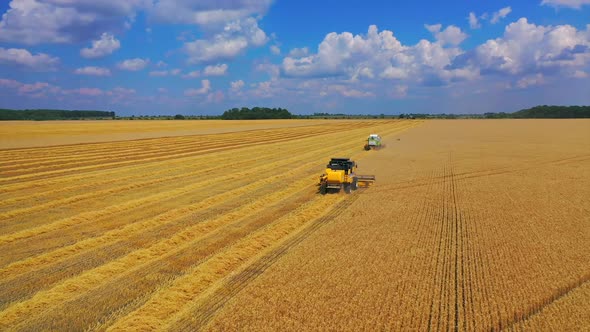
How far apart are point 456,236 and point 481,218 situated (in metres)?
2.72

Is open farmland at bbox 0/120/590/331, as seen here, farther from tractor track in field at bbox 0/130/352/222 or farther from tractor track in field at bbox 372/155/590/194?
tractor track in field at bbox 372/155/590/194

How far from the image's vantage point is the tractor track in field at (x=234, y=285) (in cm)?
768

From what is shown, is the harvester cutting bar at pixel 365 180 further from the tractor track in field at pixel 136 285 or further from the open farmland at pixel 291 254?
the tractor track in field at pixel 136 285

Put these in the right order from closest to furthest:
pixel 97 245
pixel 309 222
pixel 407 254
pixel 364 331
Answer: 1. pixel 364 331
2. pixel 407 254
3. pixel 97 245
4. pixel 309 222

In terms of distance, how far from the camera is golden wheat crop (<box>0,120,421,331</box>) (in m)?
8.38

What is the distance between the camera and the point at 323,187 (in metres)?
20.0

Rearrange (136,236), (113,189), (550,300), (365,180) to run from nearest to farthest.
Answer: (550,300) < (136,236) < (113,189) < (365,180)

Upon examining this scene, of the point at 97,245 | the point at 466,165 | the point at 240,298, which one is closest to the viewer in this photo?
the point at 240,298

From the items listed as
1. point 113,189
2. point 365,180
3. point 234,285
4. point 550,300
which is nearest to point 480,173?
point 365,180

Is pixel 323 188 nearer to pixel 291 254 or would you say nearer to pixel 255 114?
pixel 291 254

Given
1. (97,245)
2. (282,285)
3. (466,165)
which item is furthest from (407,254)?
(466,165)

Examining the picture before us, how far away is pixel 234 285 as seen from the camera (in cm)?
920

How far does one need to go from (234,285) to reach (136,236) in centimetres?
510

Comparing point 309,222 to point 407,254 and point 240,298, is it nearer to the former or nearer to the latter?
point 407,254
